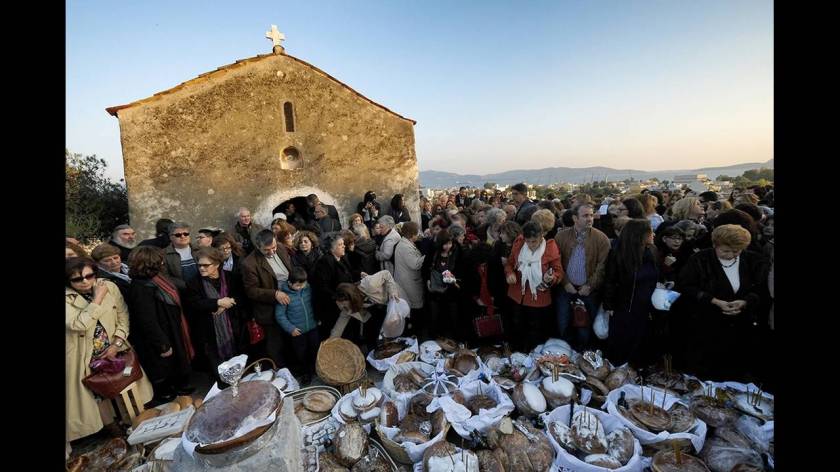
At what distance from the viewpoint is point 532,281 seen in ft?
14.7

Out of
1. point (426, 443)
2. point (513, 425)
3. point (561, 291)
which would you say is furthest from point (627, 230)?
point (426, 443)

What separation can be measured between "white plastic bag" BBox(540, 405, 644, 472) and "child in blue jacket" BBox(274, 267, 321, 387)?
114 inches

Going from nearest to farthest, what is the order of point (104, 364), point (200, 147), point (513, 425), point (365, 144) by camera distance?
point (513, 425), point (104, 364), point (200, 147), point (365, 144)

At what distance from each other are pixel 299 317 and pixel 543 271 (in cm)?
311

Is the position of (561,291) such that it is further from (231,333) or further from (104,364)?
(104,364)

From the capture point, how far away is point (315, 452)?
308 centimetres

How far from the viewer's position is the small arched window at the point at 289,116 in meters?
10.1


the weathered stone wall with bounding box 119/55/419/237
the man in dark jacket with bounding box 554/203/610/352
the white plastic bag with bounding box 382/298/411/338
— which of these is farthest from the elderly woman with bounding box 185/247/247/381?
the weathered stone wall with bounding box 119/55/419/237

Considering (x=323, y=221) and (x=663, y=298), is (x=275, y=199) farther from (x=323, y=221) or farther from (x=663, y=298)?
(x=663, y=298)

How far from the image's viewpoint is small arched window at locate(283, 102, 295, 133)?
10102mm

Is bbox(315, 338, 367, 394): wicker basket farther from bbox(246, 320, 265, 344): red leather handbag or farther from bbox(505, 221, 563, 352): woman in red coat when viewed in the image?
bbox(505, 221, 563, 352): woman in red coat

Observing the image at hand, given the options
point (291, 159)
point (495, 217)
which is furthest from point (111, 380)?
point (291, 159)

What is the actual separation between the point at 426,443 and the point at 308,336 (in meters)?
2.20

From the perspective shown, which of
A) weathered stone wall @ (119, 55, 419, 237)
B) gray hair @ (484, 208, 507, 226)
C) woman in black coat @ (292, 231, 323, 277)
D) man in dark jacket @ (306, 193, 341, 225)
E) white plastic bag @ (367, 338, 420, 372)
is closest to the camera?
white plastic bag @ (367, 338, 420, 372)
